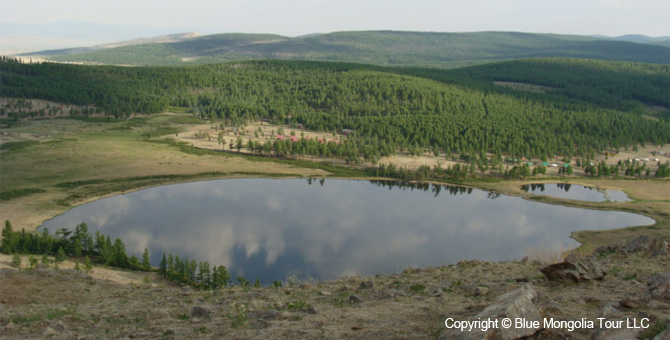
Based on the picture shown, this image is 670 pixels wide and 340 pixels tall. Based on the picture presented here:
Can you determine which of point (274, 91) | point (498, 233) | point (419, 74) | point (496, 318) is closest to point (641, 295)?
point (496, 318)

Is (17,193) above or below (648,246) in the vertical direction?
below

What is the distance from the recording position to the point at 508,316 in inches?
528

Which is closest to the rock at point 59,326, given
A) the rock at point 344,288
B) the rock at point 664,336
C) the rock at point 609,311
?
the rock at point 344,288

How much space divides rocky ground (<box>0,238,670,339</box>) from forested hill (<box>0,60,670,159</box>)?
74.5m

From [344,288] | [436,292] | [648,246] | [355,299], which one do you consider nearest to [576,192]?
[648,246]

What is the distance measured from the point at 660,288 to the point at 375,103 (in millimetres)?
138133

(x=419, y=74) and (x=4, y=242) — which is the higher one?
(x=419, y=74)

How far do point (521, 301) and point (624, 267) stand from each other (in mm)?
12122

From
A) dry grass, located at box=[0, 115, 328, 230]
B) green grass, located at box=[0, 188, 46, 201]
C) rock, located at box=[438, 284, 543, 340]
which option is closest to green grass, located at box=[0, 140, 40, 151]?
dry grass, located at box=[0, 115, 328, 230]

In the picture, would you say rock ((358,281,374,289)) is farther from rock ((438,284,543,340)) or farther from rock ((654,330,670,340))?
rock ((654,330,670,340))

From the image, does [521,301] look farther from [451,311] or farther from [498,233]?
[498,233]

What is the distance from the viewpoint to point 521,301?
14125mm

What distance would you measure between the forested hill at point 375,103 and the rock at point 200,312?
79.8 m

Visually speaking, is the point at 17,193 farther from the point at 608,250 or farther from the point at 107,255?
the point at 608,250
